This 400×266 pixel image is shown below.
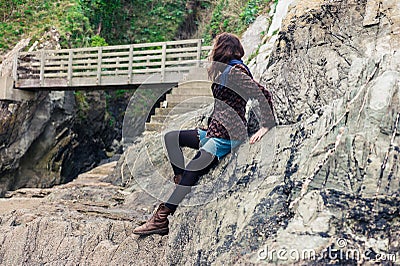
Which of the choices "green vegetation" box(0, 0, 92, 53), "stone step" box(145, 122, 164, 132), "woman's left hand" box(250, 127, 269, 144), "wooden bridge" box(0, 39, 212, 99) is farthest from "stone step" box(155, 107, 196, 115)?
"green vegetation" box(0, 0, 92, 53)

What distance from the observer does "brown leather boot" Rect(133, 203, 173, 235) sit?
4.00m

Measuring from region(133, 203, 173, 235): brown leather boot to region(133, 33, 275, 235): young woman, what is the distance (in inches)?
2.5

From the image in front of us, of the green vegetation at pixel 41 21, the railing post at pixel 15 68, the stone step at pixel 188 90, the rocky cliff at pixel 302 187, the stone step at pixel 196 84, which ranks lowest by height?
the rocky cliff at pixel 302 187

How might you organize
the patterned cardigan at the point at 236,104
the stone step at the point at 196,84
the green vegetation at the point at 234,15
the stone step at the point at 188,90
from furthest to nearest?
the green vegetation at the point at 234,15
the stone step at the point at 196,84
the stone step at the point at 188,90
the patterned cardigan at the point at 236,104

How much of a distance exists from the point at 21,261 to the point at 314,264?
3.10 meters

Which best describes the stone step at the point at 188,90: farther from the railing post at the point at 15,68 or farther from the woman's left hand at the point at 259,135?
the woman's left hand at the point at 259,135

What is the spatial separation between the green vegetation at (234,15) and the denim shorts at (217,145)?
33.3ft

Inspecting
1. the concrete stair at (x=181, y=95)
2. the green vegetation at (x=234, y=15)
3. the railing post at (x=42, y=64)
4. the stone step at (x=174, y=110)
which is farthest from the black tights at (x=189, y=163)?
the green vegetation at (x=234, y=15)

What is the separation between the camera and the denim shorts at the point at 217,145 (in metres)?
3.71

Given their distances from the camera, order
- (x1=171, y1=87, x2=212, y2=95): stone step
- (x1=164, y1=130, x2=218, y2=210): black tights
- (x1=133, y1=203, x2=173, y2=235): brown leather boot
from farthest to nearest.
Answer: (x1=171, y1=87, x2=212, y2=95): stone step < (x1=133, y1=203, x2=173, y2=235): brown leather boot < (x1=164, y1=130, x2=218, y2=210): black tights

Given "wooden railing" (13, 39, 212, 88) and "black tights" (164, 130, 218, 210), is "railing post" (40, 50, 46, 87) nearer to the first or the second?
"wooden railing" (13, 39, 212, 88)

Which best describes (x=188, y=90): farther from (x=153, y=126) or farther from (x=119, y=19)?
(x=119, y=19)

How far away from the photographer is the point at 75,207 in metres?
5.68

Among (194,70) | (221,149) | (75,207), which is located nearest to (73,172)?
(194,70)
